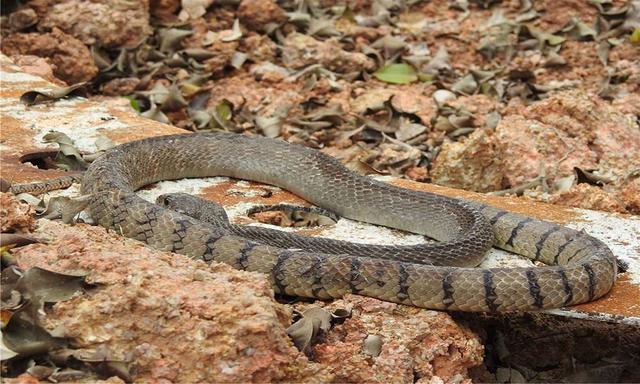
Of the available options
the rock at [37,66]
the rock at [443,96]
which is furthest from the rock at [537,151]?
the rock at [37,66]

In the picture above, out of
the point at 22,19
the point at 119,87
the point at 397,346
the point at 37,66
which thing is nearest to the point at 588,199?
the point at 397,346

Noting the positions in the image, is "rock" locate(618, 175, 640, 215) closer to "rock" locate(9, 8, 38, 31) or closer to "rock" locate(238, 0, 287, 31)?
"rock" locate(238, 0, 287, 31)

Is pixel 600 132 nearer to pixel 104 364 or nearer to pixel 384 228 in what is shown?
pixel 384 228

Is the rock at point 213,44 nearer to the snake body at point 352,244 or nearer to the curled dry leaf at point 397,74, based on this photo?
the curled dry leaf at point 397,74

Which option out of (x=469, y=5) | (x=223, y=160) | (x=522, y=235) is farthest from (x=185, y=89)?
(x=522, y=235)

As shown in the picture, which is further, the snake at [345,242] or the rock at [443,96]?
the rock at [443,96]

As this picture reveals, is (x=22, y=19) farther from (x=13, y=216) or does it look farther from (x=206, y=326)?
(x=206, y=326)

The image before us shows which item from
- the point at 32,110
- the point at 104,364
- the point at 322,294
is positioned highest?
the point at 104,364
